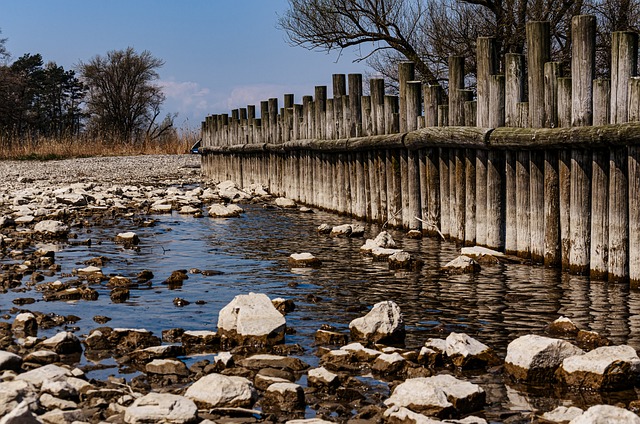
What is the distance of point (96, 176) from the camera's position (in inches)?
1072

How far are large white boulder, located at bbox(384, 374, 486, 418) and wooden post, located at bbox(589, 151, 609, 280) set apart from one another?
12.6 feet

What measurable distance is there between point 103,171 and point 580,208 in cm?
2337

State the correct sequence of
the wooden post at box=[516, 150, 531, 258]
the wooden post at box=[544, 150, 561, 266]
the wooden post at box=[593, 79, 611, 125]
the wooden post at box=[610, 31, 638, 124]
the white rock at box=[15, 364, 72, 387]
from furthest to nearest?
the wooden post at box=[516, 150, 531, 258] → the wooden post at box=[544, 150, 561, 266] → the wooden post at box=[593, 79, 611, 125] → the wooden post at box=[610, 31, 638, 124] → the white rock at box=[15, 364, 72, 387]

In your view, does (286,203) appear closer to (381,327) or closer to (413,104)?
(413,104)

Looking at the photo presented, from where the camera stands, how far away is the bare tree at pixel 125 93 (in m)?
69.3

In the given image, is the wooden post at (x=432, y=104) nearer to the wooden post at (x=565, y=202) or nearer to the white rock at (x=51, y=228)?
the wooden post at (x=565, y=202)

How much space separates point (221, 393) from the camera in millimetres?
4598

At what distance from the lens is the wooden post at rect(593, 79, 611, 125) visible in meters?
8.08

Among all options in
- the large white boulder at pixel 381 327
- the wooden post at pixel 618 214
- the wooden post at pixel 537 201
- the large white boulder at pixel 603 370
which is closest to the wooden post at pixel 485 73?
the wooden post at pixel 537 201

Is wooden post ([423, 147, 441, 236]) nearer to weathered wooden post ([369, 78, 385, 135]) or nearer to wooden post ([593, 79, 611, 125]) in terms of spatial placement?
weathered wooden post ([369, 78, 385, 135])

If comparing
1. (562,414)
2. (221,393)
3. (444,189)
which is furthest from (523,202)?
(221,393)

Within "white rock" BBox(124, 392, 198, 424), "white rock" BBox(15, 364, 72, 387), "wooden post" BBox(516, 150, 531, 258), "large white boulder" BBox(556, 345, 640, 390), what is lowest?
"large white boulder" BBox(556, 345, 640, 390)

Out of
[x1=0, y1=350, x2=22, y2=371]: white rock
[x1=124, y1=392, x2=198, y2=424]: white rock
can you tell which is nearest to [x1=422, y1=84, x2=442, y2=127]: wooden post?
[x1=0, y1=350, x2=22, y2=371]: white rock

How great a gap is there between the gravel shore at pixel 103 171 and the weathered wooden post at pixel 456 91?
13.1 metres
